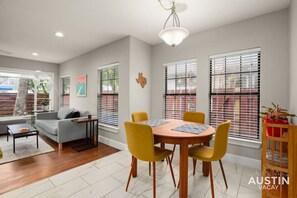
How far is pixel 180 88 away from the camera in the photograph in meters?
3.41

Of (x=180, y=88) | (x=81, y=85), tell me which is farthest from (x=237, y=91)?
(x=81, y=85)

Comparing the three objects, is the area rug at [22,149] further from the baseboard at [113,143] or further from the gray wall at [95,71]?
the gray wall at [95,71]

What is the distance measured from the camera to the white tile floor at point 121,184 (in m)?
1.81

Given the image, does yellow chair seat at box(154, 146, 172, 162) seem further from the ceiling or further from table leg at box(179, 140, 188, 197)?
the ceiling

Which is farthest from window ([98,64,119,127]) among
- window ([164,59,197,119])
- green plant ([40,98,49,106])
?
green plant ([40,98,49,106])

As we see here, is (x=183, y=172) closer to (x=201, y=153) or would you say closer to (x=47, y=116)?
(x=201, y=153)

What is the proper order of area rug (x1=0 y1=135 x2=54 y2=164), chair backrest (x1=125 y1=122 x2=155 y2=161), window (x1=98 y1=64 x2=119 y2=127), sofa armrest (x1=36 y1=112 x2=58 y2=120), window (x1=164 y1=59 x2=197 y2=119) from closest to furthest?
chair backrest (x1=125 y1=122 x2=155 y2=161) → area rug (x1=0 y1=135 x2=54 y2=164) → window (x1=164 y1=59 x2=197 y2=119) → window (x1=98 y1=64 x2=119 y2=127) → sofa armrest (x1=36 y1=112 x2=58 y2=120)

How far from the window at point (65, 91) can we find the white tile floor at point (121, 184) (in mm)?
3931

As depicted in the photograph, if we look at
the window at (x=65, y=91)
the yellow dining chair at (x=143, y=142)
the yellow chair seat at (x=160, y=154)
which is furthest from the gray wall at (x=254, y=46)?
the window at (x=65, y=91)

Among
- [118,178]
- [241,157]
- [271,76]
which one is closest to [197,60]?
[271,76]

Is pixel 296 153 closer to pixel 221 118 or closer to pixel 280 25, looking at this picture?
pixel 221 118

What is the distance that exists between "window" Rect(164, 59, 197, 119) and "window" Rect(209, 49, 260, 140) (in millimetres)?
415

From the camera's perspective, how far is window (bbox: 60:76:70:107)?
18.6ft

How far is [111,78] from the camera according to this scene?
389 cm
